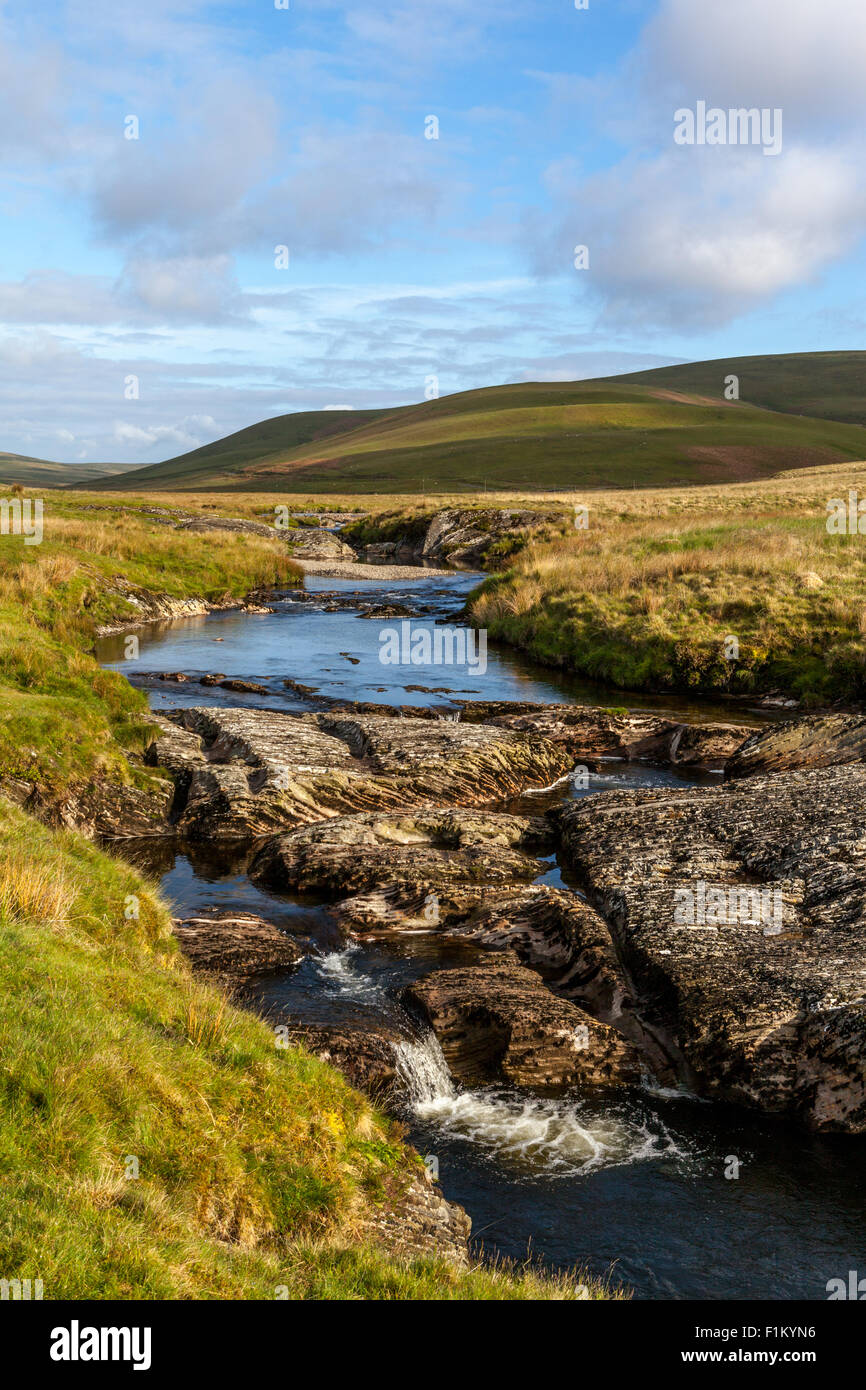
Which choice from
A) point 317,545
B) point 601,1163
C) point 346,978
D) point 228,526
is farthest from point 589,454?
point 601,1163

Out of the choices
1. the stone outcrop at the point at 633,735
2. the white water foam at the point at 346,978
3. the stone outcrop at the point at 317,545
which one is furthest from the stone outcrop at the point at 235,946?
the stone outcrop at the point at 317,545

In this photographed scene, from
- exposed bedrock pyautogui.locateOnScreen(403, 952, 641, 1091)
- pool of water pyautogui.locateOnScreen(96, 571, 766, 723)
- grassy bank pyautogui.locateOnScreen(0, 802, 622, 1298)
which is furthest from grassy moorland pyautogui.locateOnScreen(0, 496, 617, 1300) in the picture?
pool of water pyautogui.locateOnScreen(96, 571, 766, 723)

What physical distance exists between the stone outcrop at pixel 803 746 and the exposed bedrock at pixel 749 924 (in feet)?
7.58

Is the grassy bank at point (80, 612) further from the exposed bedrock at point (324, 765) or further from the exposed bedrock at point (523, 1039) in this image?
the exposed bedrock at point (523, 1039)

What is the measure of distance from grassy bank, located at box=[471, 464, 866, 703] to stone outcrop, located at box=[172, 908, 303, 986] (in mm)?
20684

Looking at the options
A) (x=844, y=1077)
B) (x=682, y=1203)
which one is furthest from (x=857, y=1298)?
(x=844, y=1077)

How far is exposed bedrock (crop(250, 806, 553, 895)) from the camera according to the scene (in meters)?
16.1

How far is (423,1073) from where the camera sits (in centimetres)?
1179

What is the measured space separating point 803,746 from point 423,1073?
14.1m

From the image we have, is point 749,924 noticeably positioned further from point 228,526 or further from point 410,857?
point 228,526

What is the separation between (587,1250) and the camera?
9.20 m

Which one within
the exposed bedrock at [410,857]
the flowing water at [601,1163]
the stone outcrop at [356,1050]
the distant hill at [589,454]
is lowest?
the flowing water at [601,1163]

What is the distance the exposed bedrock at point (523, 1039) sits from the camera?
1188cm
